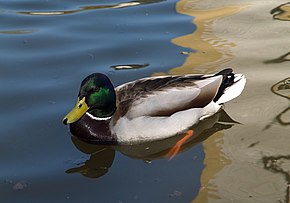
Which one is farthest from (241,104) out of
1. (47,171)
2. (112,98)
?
(47,171)

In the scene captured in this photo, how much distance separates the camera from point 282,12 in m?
8.26

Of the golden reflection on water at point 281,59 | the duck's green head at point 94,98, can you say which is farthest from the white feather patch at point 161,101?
the golden reflection on water at point 281,59

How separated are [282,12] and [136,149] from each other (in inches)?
150

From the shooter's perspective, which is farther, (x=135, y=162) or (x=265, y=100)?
(x=265, y=100)

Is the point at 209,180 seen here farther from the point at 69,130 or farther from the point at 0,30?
the point at 0,30

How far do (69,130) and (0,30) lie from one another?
9.57 feet

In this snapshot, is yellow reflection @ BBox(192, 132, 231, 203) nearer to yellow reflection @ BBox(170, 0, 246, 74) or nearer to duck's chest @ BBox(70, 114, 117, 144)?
duck's chest @ BBox(70, 114, 117, 144)

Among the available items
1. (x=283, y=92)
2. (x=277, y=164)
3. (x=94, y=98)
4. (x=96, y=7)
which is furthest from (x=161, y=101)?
(x=96, y=7)

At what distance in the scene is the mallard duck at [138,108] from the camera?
529 cm

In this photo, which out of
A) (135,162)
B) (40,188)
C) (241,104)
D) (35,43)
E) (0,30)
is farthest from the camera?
(0,30)

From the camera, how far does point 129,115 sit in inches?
208

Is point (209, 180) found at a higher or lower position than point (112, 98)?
lower

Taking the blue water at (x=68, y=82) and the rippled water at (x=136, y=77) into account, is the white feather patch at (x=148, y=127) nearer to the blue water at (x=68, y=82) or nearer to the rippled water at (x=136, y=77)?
the rippled water at (x=136, y=77)

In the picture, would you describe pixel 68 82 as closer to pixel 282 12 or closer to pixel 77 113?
pixel 77 113
